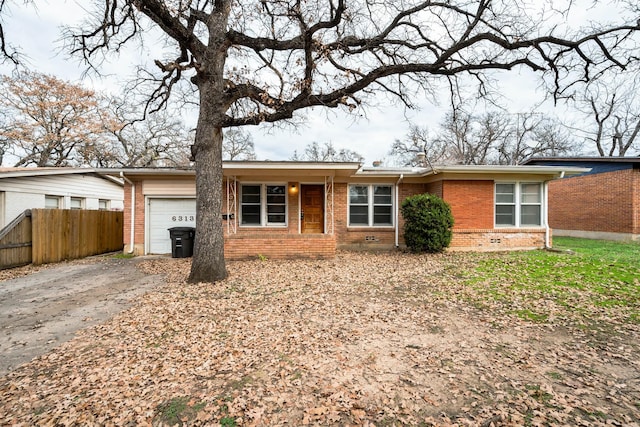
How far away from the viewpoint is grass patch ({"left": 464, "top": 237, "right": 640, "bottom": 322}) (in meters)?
4.47

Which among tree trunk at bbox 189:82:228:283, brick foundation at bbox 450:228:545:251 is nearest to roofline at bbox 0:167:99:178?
tree trunk at bbox 189:82:228:283

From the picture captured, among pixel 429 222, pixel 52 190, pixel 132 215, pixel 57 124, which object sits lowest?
pixel 429 222

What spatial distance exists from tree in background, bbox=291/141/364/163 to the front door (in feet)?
74.6

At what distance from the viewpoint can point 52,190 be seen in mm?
10492

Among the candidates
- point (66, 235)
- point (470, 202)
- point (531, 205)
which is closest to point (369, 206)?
point (470, 202)

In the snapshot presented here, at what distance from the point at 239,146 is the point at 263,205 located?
20.2 m

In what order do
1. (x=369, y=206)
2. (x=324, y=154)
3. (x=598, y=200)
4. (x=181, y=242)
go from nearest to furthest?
(x=181, y=242)
(x=369, y=206)
(x=598, y=200)
(x=324, y=154)

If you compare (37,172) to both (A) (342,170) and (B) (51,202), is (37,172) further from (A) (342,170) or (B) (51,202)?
(A) (342,170)

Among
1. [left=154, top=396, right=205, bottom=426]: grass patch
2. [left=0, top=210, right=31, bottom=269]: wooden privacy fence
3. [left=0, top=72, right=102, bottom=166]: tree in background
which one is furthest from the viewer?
[left=0, top=72, right=102, bottom=166]: tree in background

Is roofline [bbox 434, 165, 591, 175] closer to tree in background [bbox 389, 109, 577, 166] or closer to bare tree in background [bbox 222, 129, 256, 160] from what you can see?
tree in background [bbox 389, 109, 577, 166]

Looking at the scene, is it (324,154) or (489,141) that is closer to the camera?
(489,141)

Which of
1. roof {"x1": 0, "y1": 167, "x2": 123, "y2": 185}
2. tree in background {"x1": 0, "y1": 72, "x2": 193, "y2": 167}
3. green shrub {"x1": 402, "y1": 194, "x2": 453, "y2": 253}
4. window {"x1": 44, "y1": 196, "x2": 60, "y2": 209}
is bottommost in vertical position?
green shrub {"x1": 402, "y1": 194, "x2": 453, "y2": 253}

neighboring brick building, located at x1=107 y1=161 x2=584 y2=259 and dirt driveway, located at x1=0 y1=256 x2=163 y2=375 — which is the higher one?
neighboring brick building, located at x1=107 y1=161 x2=584 y2=259

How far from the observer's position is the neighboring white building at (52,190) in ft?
29.0
